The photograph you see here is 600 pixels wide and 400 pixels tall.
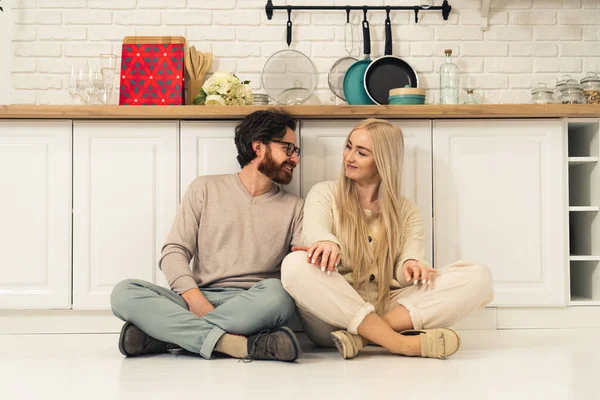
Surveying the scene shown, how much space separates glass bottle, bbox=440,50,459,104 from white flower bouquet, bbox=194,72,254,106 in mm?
975

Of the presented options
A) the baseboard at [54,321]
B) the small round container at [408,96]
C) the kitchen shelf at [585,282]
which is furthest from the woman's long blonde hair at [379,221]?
the baseboard at [54,321]

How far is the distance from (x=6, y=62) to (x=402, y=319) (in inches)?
93.5

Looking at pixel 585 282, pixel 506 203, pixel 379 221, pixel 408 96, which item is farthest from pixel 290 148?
pixel 585 282

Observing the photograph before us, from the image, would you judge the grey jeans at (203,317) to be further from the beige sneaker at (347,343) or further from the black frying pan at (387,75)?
the black frying pan at (387,75)

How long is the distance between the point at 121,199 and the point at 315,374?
127 cm

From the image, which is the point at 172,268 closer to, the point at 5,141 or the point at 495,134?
the point at 5,141

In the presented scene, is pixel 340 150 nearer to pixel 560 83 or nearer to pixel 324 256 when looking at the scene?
pixel 324 256

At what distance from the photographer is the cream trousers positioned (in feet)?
7.54

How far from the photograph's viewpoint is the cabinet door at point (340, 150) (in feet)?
9.58

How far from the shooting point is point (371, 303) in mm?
2574

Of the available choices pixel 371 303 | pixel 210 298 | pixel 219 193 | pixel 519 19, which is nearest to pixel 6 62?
pixel 219 193

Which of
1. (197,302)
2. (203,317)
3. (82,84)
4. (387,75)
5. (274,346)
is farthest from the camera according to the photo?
(387,75)

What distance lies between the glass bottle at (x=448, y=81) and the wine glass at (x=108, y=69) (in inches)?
61.8

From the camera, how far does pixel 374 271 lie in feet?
8.38
